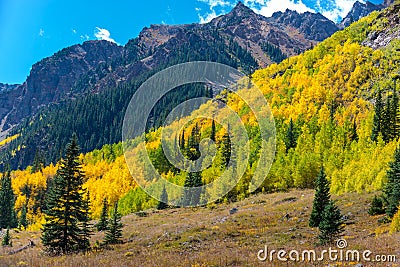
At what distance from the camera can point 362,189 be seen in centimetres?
4638

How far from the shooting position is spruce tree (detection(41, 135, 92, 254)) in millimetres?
26844

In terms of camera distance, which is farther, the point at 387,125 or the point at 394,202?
the point at 387,125

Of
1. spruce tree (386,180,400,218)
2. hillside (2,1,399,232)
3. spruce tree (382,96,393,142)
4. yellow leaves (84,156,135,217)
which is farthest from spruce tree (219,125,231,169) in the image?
spruce tree (386,180,400,218)

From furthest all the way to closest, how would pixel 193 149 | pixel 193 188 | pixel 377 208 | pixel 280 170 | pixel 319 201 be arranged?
pixel 193 149 < pixel 193 188 < pixel 280 170 < pixel 377 208 < pixel 319 201

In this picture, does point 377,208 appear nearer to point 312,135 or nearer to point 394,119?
point 394,119

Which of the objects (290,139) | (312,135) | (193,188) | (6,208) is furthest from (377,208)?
(6,208)

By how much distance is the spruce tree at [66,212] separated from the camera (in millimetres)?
26844

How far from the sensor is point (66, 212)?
27203mm

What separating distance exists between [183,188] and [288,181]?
21.1m

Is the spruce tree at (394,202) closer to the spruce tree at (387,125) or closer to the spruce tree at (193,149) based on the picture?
the spruce tree at (387,125)

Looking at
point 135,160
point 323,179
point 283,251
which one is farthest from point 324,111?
point 283,251

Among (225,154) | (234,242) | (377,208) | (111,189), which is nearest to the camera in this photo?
(234,242)

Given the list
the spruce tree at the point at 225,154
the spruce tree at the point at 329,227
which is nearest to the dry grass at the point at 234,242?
the spruce tree at the point at 329,227

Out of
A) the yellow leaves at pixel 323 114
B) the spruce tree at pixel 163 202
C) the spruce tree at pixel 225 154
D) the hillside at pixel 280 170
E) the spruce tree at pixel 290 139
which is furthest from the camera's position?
the yellow leaves at pixel 323 114
